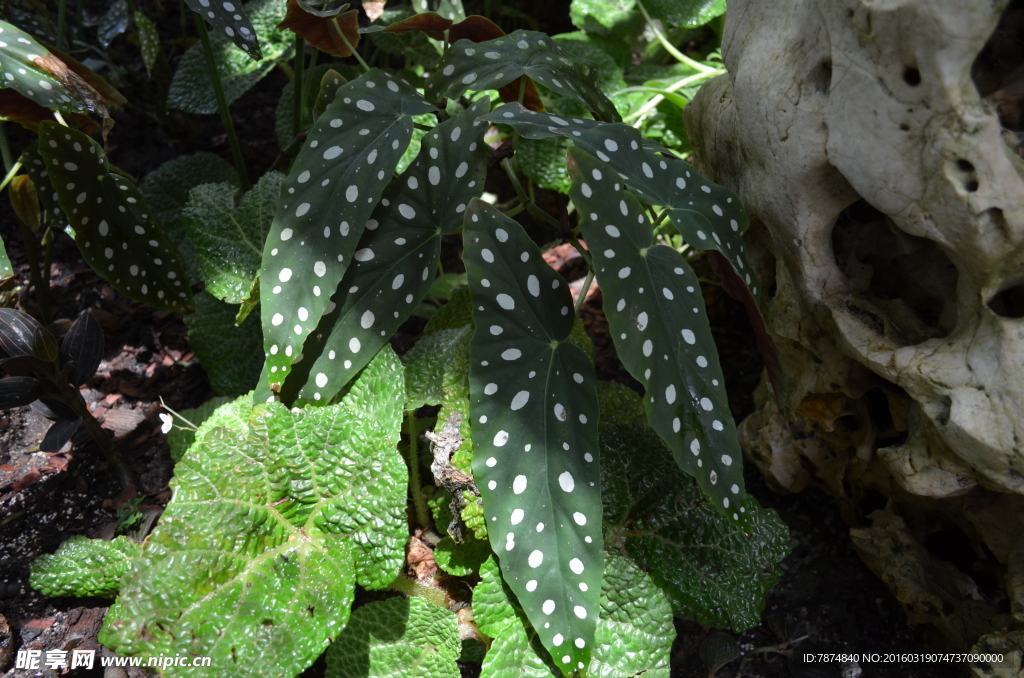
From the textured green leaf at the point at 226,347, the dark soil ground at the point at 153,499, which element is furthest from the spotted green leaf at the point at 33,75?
the dark soil ground at the point at 153,499

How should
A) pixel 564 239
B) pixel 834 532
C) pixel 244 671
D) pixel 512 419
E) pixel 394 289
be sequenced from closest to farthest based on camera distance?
1. pixel 244 671
2. pixel 512 419
3. pixel 394 289
4. pixel 564 239
5. pixel 834 532

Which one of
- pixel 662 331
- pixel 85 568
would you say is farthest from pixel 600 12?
pixel 85 568

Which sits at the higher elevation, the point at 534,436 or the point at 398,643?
the point at 534,436

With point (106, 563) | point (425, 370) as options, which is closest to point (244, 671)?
point (106, 563)

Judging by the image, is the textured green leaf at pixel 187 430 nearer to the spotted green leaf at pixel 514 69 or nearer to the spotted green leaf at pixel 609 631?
the spotted green leaf at pixel 609 631

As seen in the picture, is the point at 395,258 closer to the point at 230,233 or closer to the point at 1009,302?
the point at 230,233

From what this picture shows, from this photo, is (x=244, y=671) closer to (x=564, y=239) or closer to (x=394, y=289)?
(x=394, y=289)

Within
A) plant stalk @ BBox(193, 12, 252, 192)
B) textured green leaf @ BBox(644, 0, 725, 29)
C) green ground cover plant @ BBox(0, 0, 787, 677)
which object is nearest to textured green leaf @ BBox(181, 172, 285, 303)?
green ground cover plant @ BBox(0, 0, 787, 677)
